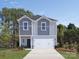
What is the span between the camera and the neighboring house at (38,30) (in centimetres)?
5081

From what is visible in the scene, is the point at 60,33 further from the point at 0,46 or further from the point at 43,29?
the point at 0,46

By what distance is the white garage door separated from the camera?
50250 mm

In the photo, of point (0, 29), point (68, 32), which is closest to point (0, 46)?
point (0, 29)

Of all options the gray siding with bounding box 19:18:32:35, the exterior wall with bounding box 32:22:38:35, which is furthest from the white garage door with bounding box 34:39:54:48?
the gray siding with bounding box 19:18:32:35

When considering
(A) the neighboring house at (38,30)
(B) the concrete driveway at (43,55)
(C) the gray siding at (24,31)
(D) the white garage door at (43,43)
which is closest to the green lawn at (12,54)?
(B) the concrete driveway at (43,55)

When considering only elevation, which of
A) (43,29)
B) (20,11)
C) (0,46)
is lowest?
(0,46)

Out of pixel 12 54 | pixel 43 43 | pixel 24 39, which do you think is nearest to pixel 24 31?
pixel 24 39

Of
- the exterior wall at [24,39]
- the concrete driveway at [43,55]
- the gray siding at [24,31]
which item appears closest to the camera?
the concrete driveway at [43,55]

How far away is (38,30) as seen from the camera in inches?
2018

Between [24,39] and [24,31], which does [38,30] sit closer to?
[24,31]

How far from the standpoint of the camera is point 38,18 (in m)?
51.5

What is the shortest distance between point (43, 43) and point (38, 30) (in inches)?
113

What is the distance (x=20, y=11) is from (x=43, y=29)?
1566cm

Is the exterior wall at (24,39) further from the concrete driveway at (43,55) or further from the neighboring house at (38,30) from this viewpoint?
the concrete driveway at (43,55)
